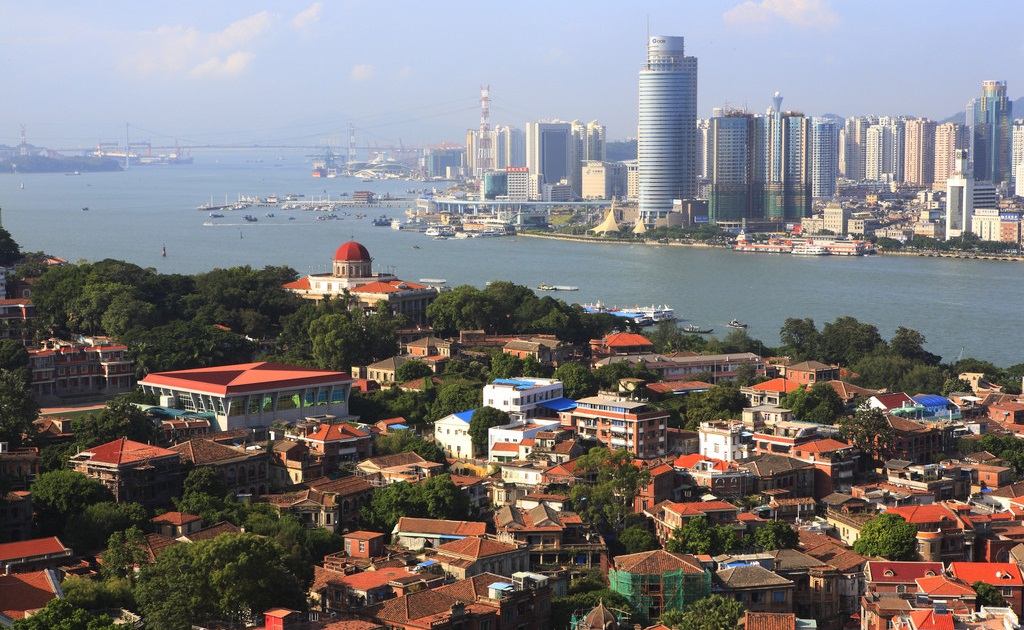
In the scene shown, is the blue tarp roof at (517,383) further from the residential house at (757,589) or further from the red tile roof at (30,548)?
the red tile roof at (30,548)

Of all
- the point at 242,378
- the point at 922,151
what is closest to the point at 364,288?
the point at 242,378

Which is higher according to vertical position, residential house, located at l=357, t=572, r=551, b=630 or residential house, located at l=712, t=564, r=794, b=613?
residential house, located at l=357, t=572, r=551, b=630

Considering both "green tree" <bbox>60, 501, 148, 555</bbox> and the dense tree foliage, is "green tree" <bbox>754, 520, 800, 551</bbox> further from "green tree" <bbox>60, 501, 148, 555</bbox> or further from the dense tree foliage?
"green tree" <bbox>60, 501, 148, 555</bbox>

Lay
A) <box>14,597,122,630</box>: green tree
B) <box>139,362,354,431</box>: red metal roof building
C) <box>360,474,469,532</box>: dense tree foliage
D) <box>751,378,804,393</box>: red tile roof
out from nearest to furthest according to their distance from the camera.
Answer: <box>14,597,122,630</box>: green tree < <box>360,474,469,532</box>: dense tree foliage < <box>139,362,354,431</box>: red metal roof building < <box>751,378,804,393</box>: red tile roof

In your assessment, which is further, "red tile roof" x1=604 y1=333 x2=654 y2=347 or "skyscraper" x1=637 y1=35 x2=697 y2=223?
"skyscraper" x1=637 y1=35 x2=697 y2=223

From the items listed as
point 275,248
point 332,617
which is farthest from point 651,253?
point 332,617

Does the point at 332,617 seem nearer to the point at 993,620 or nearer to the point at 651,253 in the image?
the point at 993,620

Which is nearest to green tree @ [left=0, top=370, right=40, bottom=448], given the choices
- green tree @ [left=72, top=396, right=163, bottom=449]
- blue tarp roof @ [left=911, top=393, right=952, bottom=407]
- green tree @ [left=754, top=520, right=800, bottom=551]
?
green tree @ [left=72, top=396, right=163, bottom=449]
